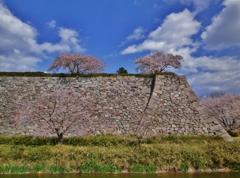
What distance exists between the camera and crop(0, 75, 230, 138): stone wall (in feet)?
42.0

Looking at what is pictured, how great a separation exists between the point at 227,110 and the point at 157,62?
7.86m

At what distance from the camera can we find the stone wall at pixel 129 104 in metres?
12.8

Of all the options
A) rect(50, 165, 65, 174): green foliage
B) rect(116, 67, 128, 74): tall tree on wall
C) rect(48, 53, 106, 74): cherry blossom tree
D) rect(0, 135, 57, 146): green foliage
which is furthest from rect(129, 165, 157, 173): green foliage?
rect(116, 67, 128, 74): tall tree on wall

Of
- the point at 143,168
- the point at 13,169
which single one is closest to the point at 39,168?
the point at 13,169

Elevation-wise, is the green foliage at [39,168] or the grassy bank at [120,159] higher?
the grassy bank at [120,159]

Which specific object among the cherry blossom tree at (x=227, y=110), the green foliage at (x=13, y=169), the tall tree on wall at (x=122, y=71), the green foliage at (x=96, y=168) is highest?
the tall tree on wall at (x=122, y=71)

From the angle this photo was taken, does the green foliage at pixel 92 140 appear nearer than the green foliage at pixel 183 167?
No

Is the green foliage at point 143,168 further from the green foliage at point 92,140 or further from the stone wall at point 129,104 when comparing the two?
the stone wall at point 129,104

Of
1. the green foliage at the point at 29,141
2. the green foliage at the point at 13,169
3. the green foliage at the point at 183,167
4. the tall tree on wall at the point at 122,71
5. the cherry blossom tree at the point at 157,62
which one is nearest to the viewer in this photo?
the green foliage at the point at 13,169

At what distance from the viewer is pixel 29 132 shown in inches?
512

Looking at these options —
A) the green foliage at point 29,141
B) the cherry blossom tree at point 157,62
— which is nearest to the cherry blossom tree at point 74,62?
the cherry blossom tree at point 157,62

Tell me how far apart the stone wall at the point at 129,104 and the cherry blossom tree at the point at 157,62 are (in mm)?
8310

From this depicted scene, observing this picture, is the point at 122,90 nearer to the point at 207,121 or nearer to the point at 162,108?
the point at 162,108

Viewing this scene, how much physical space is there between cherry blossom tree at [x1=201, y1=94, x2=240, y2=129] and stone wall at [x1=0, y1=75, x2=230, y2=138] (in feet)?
22.5
